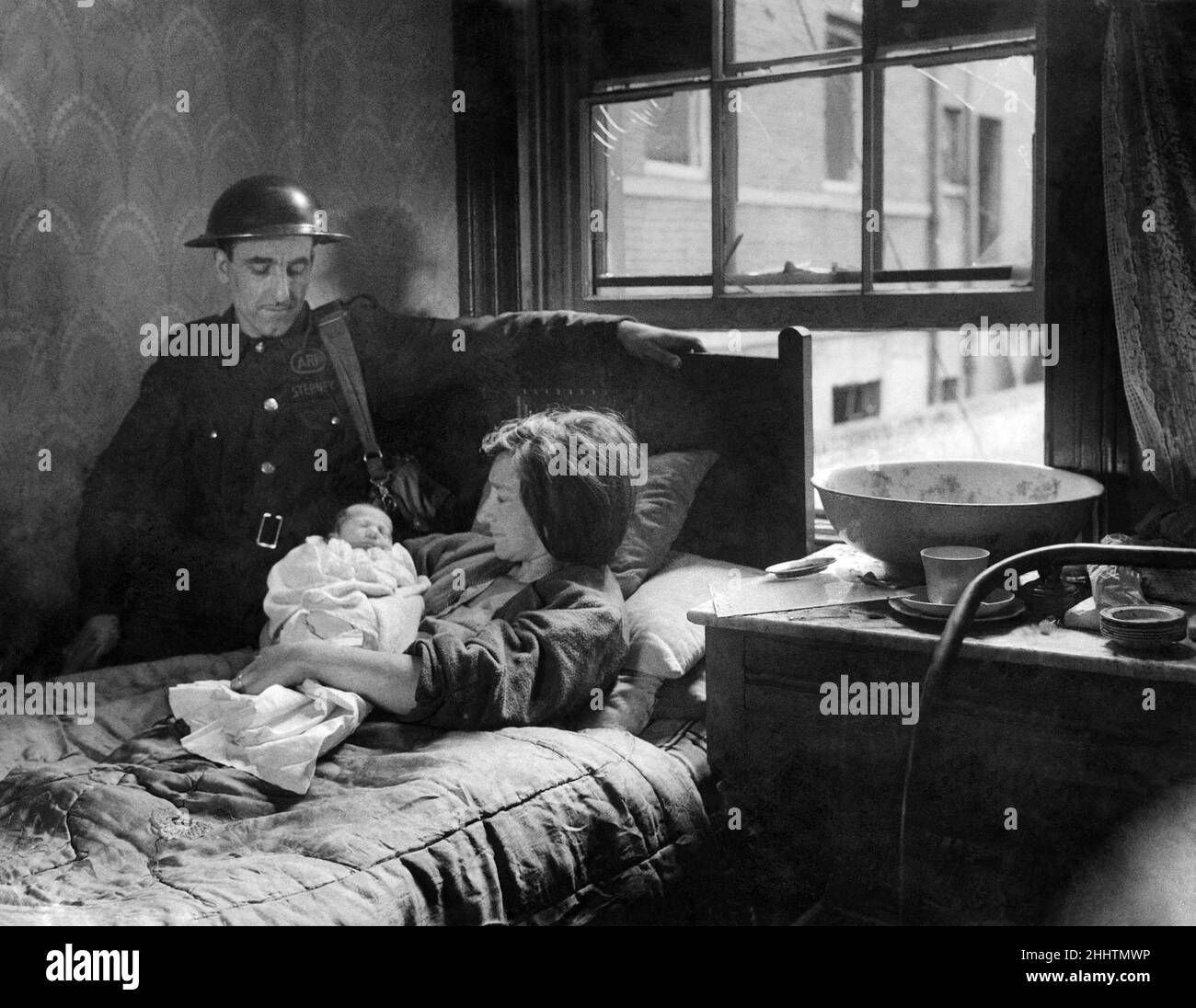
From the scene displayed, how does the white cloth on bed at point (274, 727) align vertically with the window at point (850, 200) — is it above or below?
below

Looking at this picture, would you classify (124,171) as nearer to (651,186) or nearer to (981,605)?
(651,186)

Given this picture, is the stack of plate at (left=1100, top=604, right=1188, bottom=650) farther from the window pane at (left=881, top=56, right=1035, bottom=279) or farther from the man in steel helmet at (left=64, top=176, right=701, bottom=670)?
the man in steel helmet at (left=64, top=176, right=701, bottom=670)

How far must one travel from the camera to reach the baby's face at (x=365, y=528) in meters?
2.00

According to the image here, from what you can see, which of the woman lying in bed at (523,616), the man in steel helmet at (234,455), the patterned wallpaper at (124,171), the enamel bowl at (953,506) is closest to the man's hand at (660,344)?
the man in steel helmet at (234,455)

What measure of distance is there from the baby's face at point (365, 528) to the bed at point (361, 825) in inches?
12.8

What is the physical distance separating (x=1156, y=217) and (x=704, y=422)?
79 centimetres

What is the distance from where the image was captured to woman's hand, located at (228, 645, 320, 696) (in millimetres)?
1672

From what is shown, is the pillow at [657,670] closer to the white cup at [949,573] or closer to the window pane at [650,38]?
the white cup at [949,573]

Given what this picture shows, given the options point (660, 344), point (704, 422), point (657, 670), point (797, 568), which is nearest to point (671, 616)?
point (657, 670)

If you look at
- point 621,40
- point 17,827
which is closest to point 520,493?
point 17,827

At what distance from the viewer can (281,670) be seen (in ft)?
5.49

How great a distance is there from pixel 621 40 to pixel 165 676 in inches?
58.9

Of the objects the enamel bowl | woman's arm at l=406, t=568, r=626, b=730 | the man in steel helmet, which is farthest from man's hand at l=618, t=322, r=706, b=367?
woman's arm at l=406, t=568, r=626, b=730
